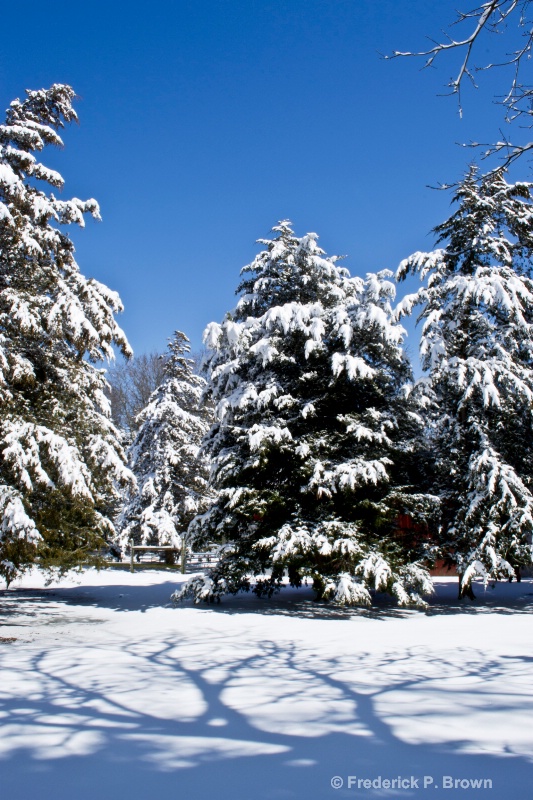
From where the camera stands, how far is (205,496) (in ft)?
76.3

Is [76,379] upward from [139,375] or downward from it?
downward

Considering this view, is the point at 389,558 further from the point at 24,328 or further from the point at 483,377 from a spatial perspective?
the point at 24,328

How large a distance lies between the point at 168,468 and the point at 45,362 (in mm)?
12520

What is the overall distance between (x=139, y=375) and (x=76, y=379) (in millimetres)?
26873

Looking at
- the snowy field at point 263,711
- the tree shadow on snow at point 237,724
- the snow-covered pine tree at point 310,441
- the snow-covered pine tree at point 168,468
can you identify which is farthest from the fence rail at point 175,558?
the tree shadow on snow at point 237,724

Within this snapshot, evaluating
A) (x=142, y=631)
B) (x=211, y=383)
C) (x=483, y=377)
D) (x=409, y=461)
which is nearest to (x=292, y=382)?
(x=211, y=383)

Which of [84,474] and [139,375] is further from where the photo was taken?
[139,375]

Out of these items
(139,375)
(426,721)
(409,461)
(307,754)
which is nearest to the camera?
(307,754)

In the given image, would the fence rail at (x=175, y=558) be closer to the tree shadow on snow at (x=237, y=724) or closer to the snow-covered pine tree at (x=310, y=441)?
the snow-covered pine tree at (x=310, y=441)

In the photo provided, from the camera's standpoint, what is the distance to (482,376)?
1154 centimetres

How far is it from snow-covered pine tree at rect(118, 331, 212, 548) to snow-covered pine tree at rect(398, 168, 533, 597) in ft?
39.5

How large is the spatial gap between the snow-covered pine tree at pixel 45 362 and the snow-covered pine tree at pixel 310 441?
2.46m

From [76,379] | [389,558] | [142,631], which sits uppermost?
[76,379]

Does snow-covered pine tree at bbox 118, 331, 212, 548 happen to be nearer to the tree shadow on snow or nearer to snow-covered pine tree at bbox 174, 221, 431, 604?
snow-covered pine tree at bbox 174, 221, 431, 604
